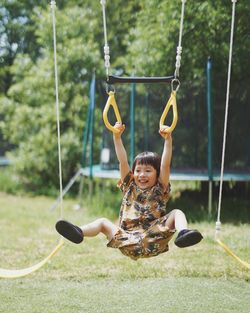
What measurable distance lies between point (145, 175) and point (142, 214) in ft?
0.95

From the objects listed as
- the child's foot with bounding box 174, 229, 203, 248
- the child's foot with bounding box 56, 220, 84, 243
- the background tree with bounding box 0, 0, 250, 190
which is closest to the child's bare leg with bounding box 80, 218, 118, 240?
the child's foot with bounding box 56, 220, 84, 243

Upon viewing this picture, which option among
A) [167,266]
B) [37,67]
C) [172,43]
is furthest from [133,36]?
[167,266]

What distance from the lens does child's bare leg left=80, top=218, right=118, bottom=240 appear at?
144 inches

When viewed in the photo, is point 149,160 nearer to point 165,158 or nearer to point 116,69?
point 165,158

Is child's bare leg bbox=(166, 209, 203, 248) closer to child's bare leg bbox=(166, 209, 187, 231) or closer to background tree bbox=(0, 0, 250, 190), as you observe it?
child's bare leg bbox=(166, 209, 187, 231)

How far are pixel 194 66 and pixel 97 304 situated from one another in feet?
17.0

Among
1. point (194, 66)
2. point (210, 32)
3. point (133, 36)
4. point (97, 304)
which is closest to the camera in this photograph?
point (97, 304)

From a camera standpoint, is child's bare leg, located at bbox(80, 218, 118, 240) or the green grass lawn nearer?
child's bare leg, located at bbox(80, 218, 118, 240)

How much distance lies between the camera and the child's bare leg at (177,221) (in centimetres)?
349

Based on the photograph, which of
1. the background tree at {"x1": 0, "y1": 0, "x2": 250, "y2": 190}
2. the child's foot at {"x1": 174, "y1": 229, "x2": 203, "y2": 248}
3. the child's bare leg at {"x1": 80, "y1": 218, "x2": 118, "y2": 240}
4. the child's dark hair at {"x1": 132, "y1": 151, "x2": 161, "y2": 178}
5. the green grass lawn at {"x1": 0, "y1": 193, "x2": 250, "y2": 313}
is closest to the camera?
the child's foot at {"x1": 174, "y1": 229, "x2": 203, "y2": 248}

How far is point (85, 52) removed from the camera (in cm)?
1059

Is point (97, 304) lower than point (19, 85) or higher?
lower

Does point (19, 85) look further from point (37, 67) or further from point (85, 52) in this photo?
point (85, 52)

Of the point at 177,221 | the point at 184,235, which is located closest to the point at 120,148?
the point at 177,221
